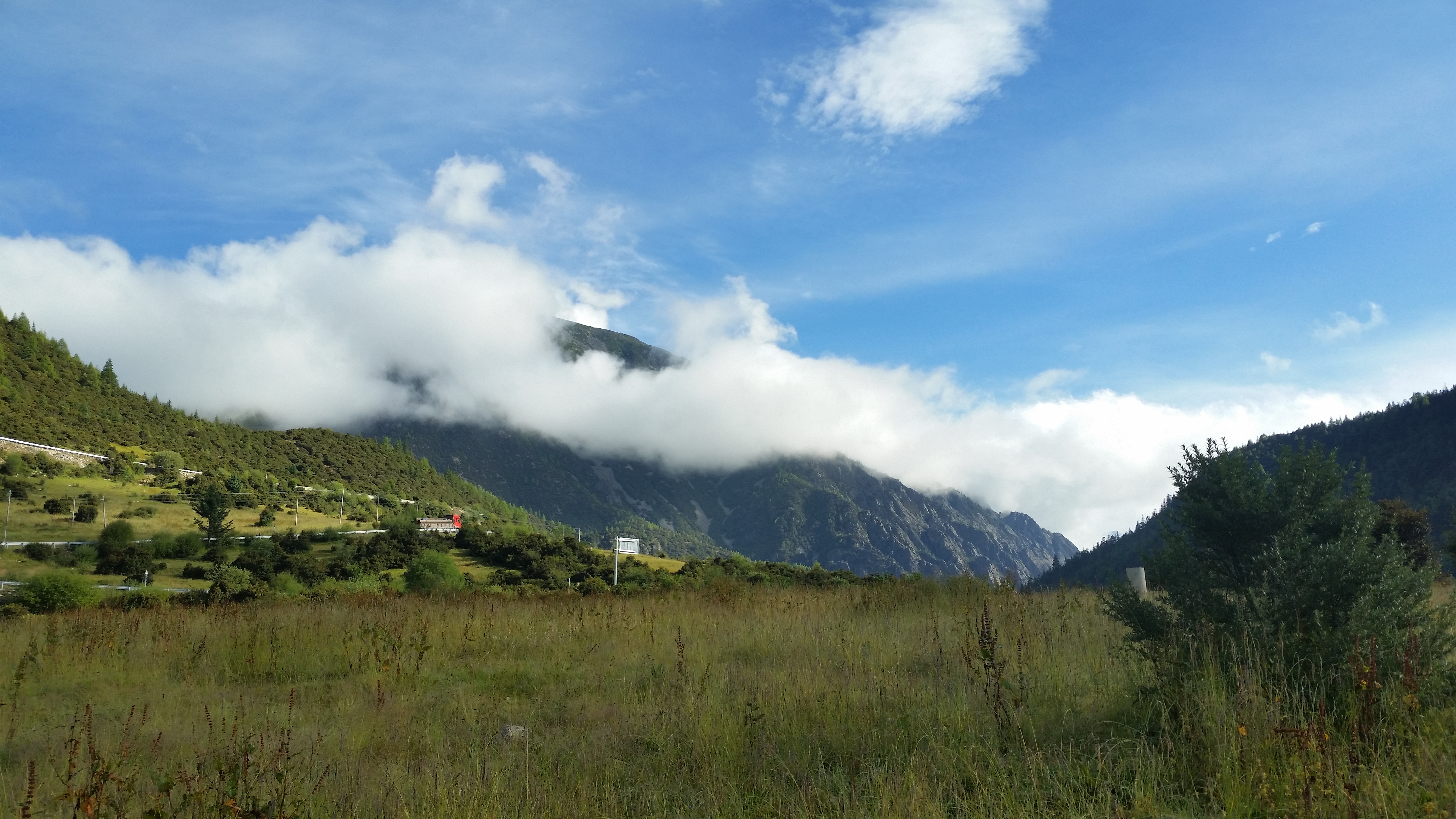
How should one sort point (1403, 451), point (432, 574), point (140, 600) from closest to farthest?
point (140, 600)
point (432, 574)
point (1403, 451)

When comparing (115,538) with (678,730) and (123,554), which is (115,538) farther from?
(678,730)

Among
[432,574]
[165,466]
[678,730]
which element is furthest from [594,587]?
[165,466]

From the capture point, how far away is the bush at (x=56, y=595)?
81.5 ft

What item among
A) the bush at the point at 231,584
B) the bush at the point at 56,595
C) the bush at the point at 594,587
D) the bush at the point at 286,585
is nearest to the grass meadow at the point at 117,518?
the bush at the point at 231,584

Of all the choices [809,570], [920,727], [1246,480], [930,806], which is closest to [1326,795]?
[930,806]

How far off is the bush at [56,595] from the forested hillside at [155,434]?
6655 cm

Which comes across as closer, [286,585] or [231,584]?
[231,584]

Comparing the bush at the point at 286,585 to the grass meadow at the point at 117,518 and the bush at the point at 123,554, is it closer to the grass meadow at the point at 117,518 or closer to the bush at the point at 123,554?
the bush at the point at 123,554

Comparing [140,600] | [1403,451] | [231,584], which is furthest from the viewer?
[1403,451]

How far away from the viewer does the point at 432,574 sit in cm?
2941

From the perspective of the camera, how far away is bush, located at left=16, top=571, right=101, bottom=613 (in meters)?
24.8

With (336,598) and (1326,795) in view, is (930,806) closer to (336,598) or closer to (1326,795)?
(1326,795)

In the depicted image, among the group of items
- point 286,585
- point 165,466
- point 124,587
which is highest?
point 165,466

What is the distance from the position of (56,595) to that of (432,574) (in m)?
11.9
